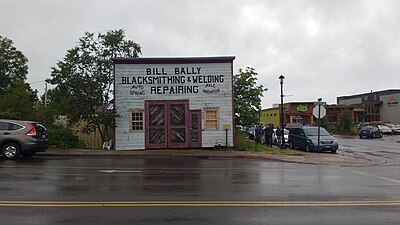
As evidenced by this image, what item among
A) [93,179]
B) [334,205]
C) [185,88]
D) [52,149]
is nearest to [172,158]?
[185,88]

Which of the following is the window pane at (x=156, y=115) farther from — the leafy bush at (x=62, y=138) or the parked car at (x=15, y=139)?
the parked car at (x=15, y=139)

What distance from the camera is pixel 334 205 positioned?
775 cm

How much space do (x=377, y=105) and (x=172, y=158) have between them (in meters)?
75.4

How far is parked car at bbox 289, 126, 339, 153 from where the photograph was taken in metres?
24.0

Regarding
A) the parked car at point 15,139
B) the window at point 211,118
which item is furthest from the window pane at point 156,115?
the parked car at point 15,139

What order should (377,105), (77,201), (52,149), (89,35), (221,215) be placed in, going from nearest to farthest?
(221,215) → (77,201) → (52,149) → (89,35) → (377,105)

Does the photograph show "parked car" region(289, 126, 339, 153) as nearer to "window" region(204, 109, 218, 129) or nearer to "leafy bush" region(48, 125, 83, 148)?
"window" region(204, 109, 218, 129)

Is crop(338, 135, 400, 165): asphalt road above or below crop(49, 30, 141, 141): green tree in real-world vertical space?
below

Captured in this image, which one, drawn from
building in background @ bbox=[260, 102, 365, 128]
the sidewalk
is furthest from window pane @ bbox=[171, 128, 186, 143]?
building in background @ bbox=[260, 102, 365, 128]

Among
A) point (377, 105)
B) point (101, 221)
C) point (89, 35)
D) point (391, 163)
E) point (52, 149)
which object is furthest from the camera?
point (377, 105)

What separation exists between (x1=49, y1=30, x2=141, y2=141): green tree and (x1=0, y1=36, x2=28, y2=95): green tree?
105 feet

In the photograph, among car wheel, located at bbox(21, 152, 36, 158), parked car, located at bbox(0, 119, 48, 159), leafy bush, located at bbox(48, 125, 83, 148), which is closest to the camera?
parked car, located at bbox(0, 119, 48, 159)

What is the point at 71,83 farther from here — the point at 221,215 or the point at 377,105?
the point at 377,105

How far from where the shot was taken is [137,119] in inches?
851
